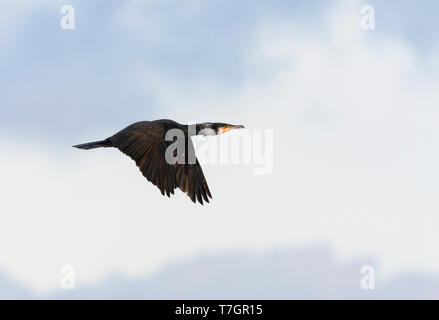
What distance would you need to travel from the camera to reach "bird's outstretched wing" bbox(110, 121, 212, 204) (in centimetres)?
1833

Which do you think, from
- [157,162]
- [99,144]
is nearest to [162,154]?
[157,162]

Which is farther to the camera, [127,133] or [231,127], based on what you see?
[231,127]

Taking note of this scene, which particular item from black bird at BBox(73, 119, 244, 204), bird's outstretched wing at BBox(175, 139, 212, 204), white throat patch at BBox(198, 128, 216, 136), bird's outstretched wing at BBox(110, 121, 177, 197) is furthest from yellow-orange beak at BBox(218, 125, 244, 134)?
bird's outstretched wing at BBox(110, 121, 177, 197)

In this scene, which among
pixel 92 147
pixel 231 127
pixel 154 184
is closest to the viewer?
pixel 154 184

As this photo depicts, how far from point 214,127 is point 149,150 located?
2.66m

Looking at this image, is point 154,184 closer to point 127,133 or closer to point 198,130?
point 127,133

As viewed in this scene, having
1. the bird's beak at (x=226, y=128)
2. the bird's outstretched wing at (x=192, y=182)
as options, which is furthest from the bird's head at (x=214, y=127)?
the bird's outstretched wing at (x=192, y=182)

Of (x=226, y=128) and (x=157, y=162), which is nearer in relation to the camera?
(x=157, y=162)

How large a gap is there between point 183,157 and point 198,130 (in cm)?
124

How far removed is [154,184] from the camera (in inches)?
716

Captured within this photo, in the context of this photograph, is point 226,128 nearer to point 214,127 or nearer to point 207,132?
point 214,127

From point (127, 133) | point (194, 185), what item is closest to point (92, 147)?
point (127, 133)

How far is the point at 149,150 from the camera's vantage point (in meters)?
18.6

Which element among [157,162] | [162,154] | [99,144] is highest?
[99,144]
